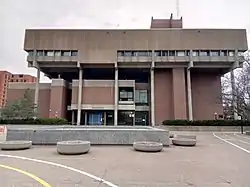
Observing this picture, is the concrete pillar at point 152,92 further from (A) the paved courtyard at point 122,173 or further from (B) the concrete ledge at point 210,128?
(A) the paved courtyard at point 122,173

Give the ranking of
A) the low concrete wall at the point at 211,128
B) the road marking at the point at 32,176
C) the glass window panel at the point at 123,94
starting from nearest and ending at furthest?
the road marking at the point at 32,176
the low concrete wall at the point at 211,128
the glass window panel at the point at 123,94

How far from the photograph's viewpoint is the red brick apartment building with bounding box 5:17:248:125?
45844 mm

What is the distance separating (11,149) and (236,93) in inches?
1099

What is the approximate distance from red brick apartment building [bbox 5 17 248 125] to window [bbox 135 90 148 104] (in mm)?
219

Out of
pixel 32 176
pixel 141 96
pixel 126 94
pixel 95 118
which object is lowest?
pixel 32 176

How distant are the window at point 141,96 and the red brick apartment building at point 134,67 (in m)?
0.22

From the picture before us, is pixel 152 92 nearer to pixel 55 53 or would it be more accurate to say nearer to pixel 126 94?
pixel 126 94

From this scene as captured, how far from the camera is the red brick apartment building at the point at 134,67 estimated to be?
45.8 meters

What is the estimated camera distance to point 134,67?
160 ft

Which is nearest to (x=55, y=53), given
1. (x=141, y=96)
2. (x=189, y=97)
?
(x=141, y=96)

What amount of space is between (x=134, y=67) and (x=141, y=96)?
662cm

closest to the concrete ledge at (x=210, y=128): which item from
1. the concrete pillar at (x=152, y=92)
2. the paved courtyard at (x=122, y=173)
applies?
the concrete pillar at (x=152, y=92)

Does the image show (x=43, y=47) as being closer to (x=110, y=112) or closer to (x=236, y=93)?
(x=110, y=112)

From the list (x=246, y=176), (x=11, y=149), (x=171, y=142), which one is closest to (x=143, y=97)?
(x=171, y=142)
